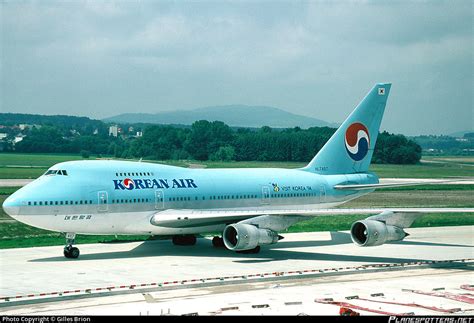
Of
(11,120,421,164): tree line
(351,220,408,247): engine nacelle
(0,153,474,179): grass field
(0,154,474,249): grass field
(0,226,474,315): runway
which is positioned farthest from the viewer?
(11,120,421,164): tree line

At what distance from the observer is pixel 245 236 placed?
3600 centimetres

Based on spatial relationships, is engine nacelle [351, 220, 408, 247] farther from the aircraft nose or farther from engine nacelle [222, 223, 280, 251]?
the aircraft nose

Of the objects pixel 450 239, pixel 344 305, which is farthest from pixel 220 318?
pixel 450 239

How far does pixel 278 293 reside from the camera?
90.5ft

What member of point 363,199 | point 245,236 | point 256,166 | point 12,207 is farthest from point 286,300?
point 256,166

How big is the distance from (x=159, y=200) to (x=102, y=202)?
315 centimetres

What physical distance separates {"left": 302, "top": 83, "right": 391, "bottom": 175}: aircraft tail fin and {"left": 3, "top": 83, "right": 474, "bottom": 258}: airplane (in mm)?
2681

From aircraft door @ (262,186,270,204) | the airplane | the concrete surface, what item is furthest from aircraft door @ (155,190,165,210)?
the concrete surface

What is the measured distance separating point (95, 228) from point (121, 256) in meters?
2.20

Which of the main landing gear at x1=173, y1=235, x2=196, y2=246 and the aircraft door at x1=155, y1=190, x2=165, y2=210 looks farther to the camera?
the main landing gear at x1=173, y1=235, x2=196, y2=246

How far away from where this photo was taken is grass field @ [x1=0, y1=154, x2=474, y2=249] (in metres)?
46.2

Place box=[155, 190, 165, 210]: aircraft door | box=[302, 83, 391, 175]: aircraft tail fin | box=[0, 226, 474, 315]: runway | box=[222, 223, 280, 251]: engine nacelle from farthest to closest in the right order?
1. box=[302, 83, 391, 175]: aircraft tail fin
2. box=[155, 190, 165, 210]: aircraft door
3. box=[222, 223, 280, 251]: engine nacelle
4. box=[0, 226, 474, 315]: runway

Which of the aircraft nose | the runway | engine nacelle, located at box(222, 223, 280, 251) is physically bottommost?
the runway

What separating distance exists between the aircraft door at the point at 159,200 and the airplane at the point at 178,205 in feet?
0.16
